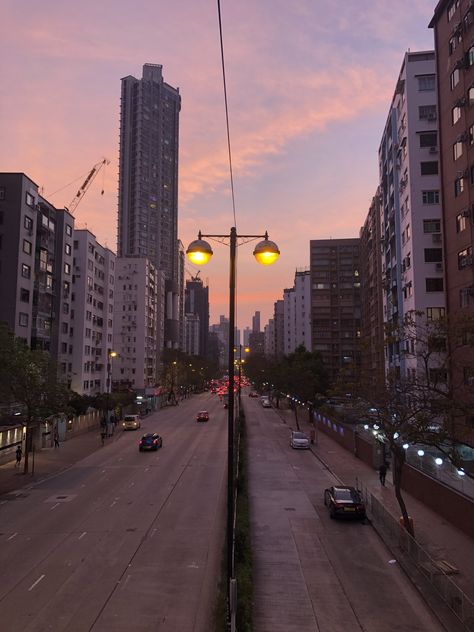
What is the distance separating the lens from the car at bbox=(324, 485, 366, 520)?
22.6m

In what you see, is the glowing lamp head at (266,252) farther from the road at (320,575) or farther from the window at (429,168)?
the window at (429,168)

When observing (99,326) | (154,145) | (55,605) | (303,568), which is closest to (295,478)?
(303,568)

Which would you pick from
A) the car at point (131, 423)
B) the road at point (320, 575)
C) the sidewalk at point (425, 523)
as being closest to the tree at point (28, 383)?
the road at point (320, 575)

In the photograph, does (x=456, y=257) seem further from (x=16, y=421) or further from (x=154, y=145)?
(x=154, y=145)

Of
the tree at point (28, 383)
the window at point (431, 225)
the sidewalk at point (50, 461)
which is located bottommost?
the sidewalk at point (50, 461)

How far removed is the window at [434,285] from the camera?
50625 mm

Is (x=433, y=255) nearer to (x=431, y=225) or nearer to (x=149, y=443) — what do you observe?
(x=431, y=225)

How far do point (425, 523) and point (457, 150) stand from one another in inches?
1017

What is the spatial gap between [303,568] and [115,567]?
6227mm

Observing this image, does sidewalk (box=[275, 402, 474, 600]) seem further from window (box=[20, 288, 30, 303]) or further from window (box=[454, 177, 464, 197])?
window (box=[20, 288, 30, 303])

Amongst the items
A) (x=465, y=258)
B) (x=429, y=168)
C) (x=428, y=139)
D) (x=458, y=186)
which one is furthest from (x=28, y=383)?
(x=428, y=139)

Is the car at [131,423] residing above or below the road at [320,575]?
below

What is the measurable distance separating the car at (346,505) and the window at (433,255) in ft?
111

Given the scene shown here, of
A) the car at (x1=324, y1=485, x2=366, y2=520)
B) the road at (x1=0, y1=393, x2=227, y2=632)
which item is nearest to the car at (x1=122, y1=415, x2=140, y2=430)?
the road at (x1=0, y1=393, x2=227, y2=632)
